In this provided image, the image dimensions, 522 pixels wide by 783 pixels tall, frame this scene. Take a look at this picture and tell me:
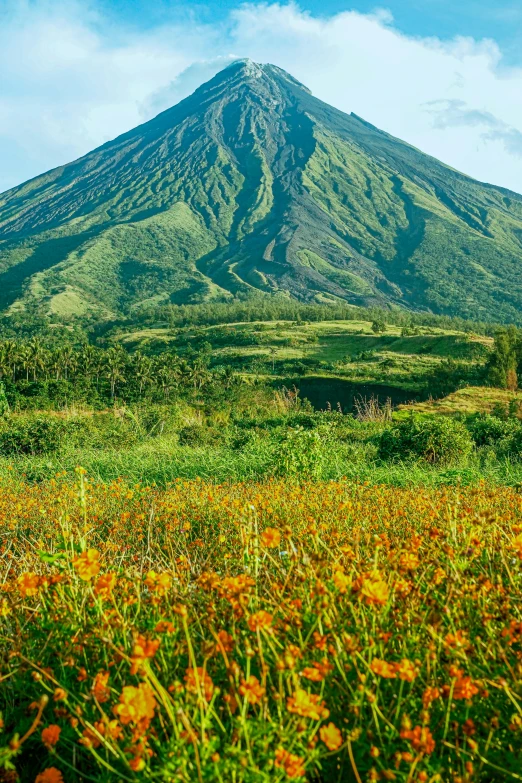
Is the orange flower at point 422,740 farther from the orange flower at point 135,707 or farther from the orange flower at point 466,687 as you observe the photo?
the orange flower at point 135,707

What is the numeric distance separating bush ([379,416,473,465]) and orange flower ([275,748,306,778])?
8.47m

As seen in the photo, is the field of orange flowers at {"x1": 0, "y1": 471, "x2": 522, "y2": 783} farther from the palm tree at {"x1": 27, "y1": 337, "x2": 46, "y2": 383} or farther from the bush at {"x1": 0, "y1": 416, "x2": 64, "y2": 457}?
the palm tree at {"x1": 27, "y1": 337, "x2": 46, "y2": 383}

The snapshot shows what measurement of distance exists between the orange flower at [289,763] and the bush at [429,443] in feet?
27.8

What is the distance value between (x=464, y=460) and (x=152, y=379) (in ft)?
97.5

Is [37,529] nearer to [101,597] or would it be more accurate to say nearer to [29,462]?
[101,597]

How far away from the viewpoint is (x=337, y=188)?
7657 inches

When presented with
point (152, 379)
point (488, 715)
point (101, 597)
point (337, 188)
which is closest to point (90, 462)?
point (101, 597)

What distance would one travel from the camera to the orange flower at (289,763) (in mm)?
1151

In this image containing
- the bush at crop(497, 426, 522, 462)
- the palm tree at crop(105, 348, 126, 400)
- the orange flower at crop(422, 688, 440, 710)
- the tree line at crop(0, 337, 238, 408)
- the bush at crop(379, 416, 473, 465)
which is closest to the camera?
the orange flower at crop(422, 688, 440, 710)

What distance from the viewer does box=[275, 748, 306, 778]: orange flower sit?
115 centimetres

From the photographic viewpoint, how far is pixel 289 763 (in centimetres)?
119

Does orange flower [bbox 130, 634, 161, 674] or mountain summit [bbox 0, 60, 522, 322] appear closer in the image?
orange flower [bbox 130, 634, 161, 674]

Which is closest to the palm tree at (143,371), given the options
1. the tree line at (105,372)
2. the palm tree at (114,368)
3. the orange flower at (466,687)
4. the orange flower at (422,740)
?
the tree line at (105,372)

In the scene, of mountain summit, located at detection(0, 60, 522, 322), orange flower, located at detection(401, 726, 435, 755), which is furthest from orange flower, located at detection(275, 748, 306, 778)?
mountain summit, located at detection(0, 60, 522, 322)
